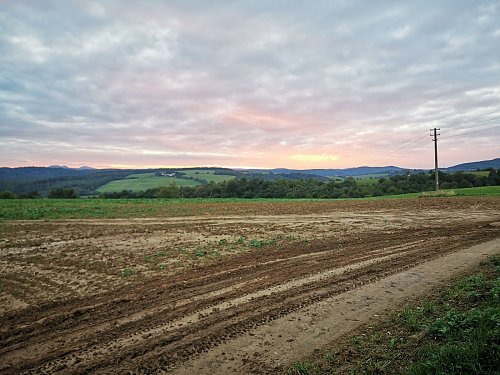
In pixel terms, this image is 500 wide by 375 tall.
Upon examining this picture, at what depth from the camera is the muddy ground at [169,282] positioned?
5.32 m

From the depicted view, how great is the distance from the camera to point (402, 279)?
8.30 metres

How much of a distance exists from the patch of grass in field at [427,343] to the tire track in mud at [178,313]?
1767mm

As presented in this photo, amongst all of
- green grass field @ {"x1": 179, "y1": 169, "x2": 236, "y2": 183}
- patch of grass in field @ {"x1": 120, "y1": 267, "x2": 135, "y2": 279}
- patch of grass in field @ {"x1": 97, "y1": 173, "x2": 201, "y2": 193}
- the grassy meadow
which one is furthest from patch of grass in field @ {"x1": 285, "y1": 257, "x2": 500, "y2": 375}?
green grass field @ {"x1": 179, "y1": 169, "x2": 236, "y2": 183}

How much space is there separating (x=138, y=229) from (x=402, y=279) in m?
15.1

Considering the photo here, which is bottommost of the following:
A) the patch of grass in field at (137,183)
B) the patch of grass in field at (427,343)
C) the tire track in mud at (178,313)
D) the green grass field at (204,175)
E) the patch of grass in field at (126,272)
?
the tire track in mud at (178,313)

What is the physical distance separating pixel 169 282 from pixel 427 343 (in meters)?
6.57

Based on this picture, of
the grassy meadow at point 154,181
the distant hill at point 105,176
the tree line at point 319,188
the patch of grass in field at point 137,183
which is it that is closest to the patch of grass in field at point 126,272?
the tree line at point 319,188

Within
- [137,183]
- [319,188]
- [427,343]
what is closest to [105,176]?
[137,183]

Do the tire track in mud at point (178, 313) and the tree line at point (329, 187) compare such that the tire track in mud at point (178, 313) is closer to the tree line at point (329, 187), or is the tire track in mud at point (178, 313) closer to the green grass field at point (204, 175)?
the tree line at point (329, 187)

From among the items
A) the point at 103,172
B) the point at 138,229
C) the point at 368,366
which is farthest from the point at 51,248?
the point at 103,172

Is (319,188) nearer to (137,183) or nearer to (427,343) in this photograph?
(427,343)

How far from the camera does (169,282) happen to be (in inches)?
343

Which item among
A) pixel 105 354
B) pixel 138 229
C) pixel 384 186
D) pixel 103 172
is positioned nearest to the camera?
pixel 105 354

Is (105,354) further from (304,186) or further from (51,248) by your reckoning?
(304,186)
